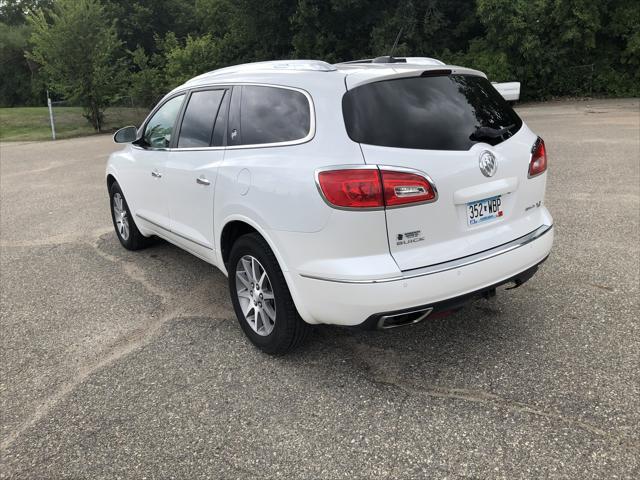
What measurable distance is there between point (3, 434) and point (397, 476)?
205cm

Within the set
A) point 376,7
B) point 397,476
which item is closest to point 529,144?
point 397,476

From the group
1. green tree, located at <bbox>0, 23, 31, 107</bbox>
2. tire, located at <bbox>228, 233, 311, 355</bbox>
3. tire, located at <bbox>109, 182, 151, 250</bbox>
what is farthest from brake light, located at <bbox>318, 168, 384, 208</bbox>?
green tree, located at <bbox>0, 23, 31, 107</bbox>

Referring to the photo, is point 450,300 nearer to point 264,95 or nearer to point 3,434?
point 264,95

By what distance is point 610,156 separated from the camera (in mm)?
9672

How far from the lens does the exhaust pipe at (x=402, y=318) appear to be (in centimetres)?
280

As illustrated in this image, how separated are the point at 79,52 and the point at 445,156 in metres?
24.2

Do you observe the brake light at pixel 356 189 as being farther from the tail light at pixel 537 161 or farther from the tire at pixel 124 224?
the tire at pixel 124 224

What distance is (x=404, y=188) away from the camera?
2.75 m

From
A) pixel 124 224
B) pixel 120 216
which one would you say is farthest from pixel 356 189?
pixel 120 216

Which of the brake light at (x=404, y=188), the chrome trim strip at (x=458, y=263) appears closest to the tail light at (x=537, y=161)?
the chrome trim strip at (x=458, y=263)

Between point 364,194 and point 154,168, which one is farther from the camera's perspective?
point 154,168

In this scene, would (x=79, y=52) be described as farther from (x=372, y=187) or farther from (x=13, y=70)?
(x=13, y=70)

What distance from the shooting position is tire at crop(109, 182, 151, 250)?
559 centimetres

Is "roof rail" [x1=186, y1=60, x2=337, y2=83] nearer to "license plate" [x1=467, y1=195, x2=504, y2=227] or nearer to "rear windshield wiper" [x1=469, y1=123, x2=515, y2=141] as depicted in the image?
"rear windshield wiper" [x1=469, y1=123, x2=515, y2=141]
